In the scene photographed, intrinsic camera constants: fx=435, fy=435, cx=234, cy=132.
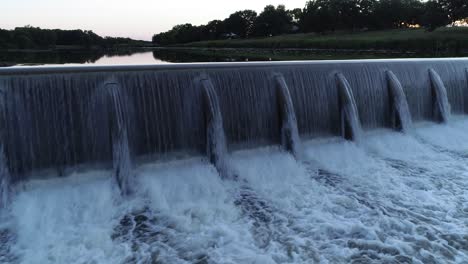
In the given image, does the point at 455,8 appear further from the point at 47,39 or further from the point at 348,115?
the point at 47,39

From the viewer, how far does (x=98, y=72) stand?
976 cm

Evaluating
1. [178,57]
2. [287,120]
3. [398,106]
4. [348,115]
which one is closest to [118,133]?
[287,120]

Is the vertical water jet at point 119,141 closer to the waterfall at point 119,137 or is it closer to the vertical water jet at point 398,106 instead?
the waterfall at point 119,137

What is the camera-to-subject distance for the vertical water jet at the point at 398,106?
46.9 feet

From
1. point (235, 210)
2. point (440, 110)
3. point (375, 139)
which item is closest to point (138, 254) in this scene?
point (235, 210)

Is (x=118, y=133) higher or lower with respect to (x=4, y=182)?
higher

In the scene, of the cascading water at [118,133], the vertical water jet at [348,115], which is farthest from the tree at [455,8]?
the cascading water at [118,133]

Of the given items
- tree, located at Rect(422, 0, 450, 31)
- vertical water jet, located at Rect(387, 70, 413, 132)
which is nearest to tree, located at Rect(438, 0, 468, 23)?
tree, located at Rect(422, 0, 450, 31)

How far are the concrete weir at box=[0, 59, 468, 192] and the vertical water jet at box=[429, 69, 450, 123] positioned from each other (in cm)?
165

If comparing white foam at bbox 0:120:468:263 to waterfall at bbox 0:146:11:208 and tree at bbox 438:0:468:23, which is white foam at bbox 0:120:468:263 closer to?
waterfall at bbox 0:146:11:208

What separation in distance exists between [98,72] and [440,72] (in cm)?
1271

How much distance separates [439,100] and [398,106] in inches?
96.2

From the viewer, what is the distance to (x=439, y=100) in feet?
51.4

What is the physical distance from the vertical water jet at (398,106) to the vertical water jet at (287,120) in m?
4.30
